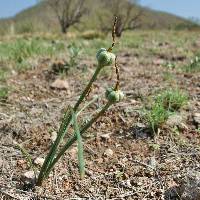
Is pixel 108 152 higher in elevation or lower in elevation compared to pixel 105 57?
lower

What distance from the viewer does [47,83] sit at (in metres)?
4.23

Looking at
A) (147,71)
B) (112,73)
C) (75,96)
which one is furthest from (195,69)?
(75,96)

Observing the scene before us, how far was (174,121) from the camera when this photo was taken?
289cm

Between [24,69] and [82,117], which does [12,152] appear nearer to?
[82,117]

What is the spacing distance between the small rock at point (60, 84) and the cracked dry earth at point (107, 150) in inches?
2.1

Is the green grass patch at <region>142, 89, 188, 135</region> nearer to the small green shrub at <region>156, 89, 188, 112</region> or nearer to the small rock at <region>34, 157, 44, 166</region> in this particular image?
the small green shrub at <region>156, 89, 188, 112</region>

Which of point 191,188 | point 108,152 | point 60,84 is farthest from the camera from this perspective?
point 60,84

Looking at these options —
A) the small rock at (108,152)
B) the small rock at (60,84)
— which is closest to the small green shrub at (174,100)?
the small rock at (108,152)

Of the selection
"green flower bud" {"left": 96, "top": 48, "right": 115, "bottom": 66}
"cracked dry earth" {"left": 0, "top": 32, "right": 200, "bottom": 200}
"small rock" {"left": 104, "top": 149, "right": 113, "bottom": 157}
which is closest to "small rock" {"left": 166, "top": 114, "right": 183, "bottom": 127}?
"cracked dry earth" {"left": 0, "top": 32, "right": 200, "bottom": 200}

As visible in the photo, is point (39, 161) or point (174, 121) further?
point (174, 121)

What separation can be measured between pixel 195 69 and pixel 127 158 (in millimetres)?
2487

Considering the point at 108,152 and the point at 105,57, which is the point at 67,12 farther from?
the point at 105,57

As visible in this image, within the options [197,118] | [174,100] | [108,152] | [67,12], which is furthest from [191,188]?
[67,12]

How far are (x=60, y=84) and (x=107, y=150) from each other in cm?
158
